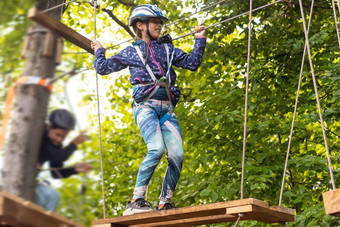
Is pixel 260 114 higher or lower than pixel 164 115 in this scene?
higher

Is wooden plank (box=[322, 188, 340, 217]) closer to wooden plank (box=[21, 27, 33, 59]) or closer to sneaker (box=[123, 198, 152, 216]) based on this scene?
sneaker (box=[123, 198, 152, 216])

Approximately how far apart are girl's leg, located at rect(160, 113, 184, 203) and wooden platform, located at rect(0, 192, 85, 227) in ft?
9.13

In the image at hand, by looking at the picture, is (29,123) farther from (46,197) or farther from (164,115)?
(164,115)

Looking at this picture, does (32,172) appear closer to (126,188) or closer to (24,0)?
(24,0)

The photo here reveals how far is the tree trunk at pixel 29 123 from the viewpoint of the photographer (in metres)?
0.76

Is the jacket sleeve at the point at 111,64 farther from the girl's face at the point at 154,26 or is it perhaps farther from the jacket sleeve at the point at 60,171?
the jacket sleeve at the point at 60,171

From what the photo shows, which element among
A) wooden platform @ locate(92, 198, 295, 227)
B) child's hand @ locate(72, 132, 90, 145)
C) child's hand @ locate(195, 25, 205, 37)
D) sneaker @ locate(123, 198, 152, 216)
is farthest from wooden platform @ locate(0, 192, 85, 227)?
child's hand @ locate(195, 25, 205, 37)

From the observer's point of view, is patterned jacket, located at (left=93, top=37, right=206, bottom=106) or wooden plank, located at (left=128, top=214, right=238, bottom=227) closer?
wooden plank, located at (left=128, top=214, right=238, bottom=227)

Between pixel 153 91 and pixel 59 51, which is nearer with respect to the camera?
pixel 59 51

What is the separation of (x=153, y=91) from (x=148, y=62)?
0.22 m

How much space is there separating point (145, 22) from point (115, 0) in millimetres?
4866

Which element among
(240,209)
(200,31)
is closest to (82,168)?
(240,209)

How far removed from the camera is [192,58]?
371 cm

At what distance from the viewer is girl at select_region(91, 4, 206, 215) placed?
138 inches
